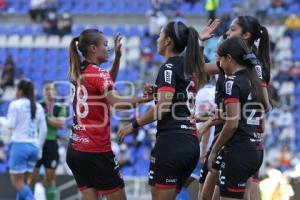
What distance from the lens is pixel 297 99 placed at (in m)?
19.1

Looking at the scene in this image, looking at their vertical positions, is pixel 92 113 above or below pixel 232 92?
below

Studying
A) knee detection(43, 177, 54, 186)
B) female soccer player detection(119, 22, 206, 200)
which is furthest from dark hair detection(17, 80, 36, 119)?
female soccer player detection(119, 22, 206, 200)

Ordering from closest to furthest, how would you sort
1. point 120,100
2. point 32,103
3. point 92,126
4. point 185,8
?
point 120,100 < point 92,126 < point 32,103 < point 185,8

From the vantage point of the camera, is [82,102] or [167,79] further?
[82,102]

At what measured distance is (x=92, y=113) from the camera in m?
7.31

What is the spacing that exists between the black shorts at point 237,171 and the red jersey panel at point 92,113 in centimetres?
113

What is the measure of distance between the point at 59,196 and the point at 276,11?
10.6m

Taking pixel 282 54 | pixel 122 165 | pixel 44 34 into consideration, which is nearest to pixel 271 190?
pixel 122 165

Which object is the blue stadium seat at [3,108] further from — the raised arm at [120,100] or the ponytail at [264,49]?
the raised arm at [120,100]

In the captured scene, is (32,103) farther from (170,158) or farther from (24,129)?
(170,158)

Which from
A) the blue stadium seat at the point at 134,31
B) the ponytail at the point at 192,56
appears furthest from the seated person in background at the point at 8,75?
the ponytail at the point at 192,56

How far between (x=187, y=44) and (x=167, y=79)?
1.40ft

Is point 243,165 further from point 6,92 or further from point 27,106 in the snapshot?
point 6,92

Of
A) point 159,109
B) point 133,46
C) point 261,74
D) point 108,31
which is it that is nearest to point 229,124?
point 159,109
